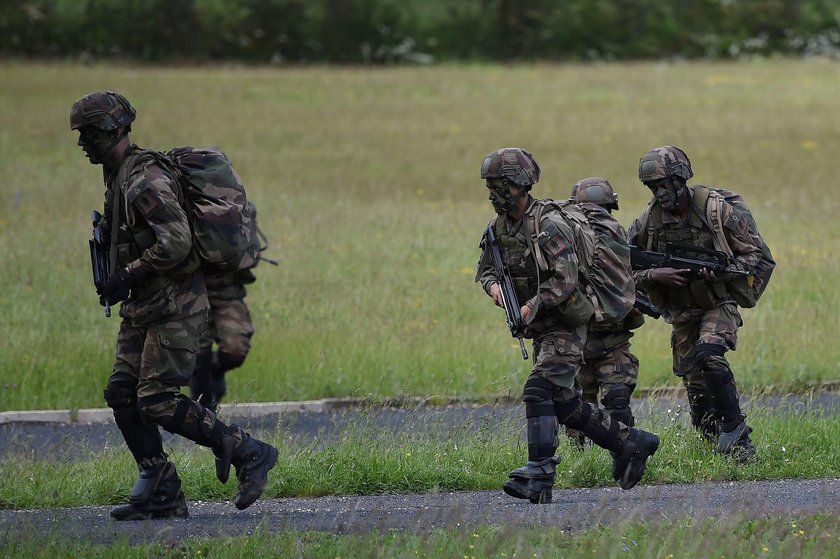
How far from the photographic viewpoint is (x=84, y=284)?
1398cm

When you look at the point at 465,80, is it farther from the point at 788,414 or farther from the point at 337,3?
the point at 788,414

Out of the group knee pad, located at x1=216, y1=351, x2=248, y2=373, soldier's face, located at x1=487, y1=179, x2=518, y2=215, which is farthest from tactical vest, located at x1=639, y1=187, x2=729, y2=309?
knee pad, located at x1=216, y1=351, x2=248, y2=373

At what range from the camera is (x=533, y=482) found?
280 inches

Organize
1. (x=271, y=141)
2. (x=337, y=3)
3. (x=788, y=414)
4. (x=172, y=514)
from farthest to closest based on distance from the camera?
(x=337, y=3)
(x=271, y=141)
(x=788, y=414)
(x=172, y=514)

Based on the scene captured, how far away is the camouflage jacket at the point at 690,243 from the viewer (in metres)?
8.14

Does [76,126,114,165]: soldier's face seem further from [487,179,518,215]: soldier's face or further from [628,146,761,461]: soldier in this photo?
[628,146,761,461]: soldier

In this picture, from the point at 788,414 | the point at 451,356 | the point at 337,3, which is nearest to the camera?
the point at 788,414

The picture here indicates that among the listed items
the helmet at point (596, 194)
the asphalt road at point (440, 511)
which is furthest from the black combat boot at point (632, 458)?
the helmet at point (596, 194)

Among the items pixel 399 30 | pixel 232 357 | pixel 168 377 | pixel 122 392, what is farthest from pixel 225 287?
pixel 399 30

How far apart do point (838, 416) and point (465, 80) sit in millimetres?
27329

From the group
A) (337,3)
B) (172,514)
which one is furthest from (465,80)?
(172,514)

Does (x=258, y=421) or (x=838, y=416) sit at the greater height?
(x=838, y=416)

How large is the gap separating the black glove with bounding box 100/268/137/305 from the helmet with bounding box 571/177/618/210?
2858mm

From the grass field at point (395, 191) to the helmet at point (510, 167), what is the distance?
283 cm
